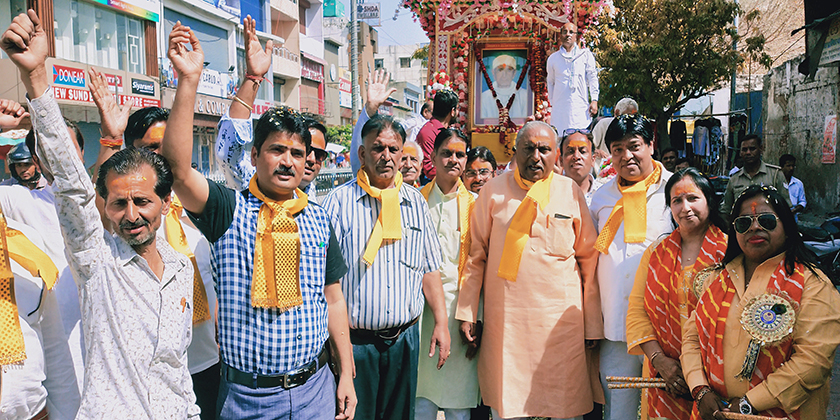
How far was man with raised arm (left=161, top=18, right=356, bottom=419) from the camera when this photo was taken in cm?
244

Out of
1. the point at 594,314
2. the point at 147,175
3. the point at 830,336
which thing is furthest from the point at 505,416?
the point at 147,175

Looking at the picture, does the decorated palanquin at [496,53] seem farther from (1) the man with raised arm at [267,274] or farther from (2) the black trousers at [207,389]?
(1) the man with raised arm at [267,274]

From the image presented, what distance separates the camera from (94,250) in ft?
6.77

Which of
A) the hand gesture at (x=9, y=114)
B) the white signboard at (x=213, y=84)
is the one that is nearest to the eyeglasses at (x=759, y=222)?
the hand gesture at (x=9, y=114)

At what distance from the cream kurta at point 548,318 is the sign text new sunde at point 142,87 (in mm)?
20558

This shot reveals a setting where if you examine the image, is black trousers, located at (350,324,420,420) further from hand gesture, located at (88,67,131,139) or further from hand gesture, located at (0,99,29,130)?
hand gesture, located at (0,99,29,130)

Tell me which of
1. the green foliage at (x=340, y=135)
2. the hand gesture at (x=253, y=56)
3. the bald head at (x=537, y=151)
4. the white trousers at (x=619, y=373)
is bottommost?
the white trousers at (x=619, y=373)

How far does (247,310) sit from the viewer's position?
2488 mm

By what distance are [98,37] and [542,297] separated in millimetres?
21077

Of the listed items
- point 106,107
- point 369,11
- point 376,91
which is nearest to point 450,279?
point 376,91

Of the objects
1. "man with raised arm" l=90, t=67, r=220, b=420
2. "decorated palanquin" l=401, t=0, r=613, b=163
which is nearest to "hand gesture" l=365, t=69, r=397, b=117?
"man with raised arm" l=90, t=67, r=220, b=420

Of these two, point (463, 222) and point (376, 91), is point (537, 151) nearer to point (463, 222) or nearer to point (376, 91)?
point (463, 222)

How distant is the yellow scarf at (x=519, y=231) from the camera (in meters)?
3.62

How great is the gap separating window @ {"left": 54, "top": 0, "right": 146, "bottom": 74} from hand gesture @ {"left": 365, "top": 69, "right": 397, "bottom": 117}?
18.2 meters
